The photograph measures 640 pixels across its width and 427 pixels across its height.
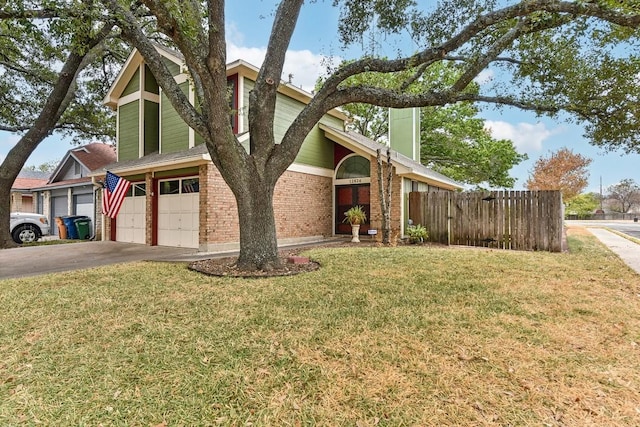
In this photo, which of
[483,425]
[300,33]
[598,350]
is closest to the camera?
[483,425]

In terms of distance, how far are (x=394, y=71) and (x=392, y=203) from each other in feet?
19.3

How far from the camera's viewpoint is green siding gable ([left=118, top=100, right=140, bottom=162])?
12609 millimetres

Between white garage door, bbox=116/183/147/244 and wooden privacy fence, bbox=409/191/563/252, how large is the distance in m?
9.94

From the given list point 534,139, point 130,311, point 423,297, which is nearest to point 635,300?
point 423,297

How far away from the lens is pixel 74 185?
53.9 ft

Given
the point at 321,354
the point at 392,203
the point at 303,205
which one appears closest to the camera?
the point at 321,354

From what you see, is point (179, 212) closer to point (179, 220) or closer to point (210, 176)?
point (179, 220)

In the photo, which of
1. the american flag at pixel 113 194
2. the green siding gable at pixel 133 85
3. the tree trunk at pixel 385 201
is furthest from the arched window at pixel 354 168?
the green siding gable at pixel 133 85

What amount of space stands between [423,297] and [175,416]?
3358 mm

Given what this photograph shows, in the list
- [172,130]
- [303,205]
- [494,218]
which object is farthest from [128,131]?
[494,218]

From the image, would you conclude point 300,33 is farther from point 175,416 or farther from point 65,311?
point 175,416

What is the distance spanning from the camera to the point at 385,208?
1075 cm

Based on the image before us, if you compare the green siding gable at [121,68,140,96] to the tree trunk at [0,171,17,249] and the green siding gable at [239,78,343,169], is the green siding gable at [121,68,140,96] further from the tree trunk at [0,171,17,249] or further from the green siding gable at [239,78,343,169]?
the green siding gable at [239,78,343,169]

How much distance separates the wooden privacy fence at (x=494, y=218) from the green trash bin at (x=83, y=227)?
14280 millimetres
